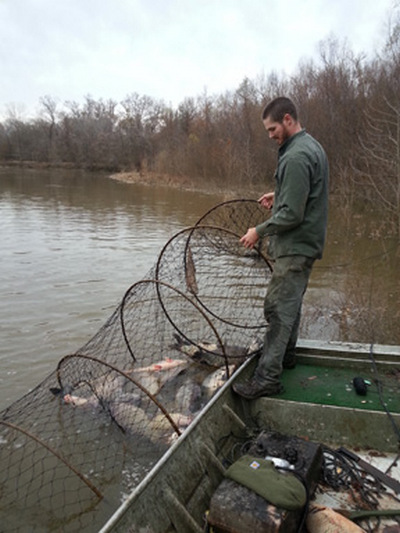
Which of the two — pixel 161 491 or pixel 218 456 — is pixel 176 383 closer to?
pixel 218 456

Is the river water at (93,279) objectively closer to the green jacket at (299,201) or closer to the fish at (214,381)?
the fish at (214,381)

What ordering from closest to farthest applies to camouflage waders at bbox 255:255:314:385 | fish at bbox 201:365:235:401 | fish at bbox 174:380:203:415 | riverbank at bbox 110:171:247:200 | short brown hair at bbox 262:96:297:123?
short brown hair at bbox 262:96:297:123, camouflage waders at bbox 255:255:314:385, fish at bbox 174:380:203:415, fish at bbox 201:365:235:401, riverbank at bbox 110:171:247:200

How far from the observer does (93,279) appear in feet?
33.4

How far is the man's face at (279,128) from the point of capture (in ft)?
11.8

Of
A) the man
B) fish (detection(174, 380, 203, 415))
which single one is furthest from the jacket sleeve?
fish (detection(174, 380, 203, 415))

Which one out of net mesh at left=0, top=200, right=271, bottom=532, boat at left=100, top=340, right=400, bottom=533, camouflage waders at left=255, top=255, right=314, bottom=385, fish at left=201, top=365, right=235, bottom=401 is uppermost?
camouflage waders at left=255, top=255, right=314, bottom=385

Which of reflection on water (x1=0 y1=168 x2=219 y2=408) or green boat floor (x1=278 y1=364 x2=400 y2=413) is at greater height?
green boat floor (x1=278 y1=364 x2=400 y2=413)

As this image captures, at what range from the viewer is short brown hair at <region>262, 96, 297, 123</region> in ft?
11.7

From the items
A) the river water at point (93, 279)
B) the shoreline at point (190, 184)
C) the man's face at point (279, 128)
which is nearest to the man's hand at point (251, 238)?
the man's face at point (279, 128)

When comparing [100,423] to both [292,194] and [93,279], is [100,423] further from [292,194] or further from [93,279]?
[93,279]

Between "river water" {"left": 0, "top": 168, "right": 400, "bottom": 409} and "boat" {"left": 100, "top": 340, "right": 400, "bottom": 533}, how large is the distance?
2.26m

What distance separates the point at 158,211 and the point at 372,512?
20.6m

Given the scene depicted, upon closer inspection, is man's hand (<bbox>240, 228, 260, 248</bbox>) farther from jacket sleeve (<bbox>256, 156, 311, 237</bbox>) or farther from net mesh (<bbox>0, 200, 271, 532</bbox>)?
net mesh (<bbox>0, 200, 271, 532</bbox>)

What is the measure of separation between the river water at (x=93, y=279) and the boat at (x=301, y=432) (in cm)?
226
